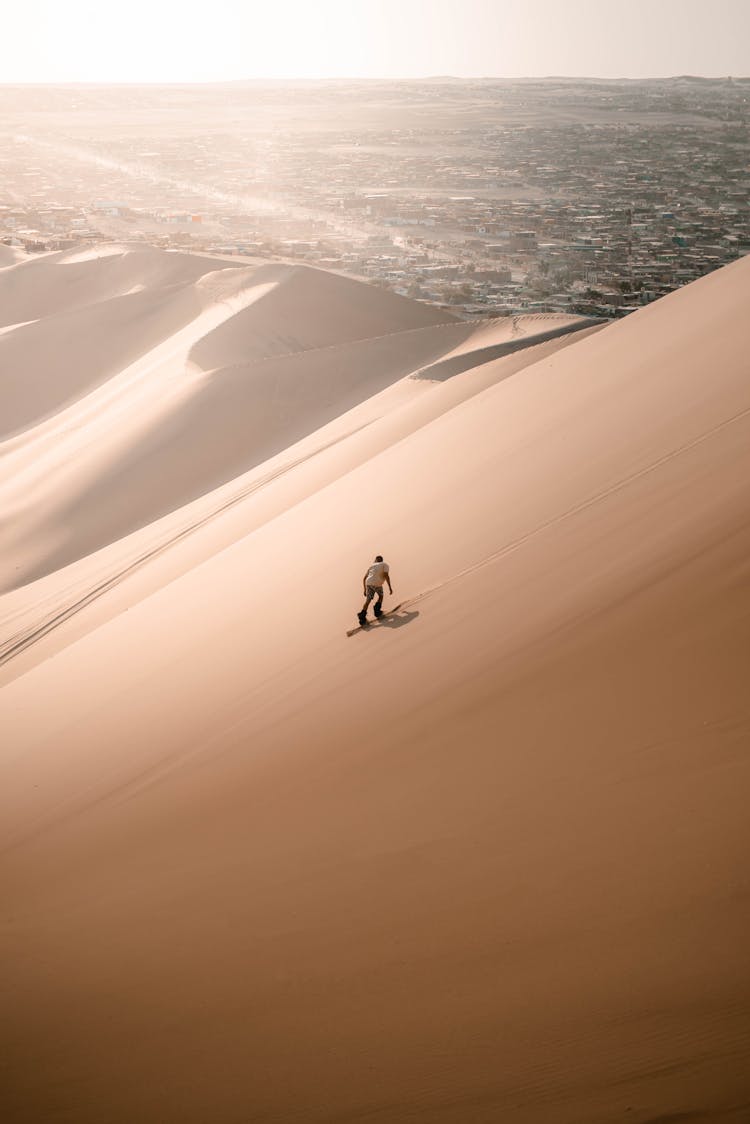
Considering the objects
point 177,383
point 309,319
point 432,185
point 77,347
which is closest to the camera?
point 177,383

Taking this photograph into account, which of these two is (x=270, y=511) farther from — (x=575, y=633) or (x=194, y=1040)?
(x=194, y=1040)

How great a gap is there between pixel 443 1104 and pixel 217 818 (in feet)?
6.56

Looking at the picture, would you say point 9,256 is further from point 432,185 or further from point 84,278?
point 432,185

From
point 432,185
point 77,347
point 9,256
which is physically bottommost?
point 77,347

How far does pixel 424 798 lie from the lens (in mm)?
4223

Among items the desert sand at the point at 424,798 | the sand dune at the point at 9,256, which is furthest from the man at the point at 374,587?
the sand dune at the point at 9,256

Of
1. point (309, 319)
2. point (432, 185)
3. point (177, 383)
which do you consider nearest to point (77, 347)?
point (309, 319)

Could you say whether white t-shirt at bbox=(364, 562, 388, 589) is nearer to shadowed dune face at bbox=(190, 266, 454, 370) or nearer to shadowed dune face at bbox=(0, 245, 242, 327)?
shadowed dune face at bbox=(190, 266, 454, 370)

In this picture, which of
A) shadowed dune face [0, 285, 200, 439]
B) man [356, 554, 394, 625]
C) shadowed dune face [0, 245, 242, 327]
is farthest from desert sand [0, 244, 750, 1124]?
shadowed dune face [0, 245, 242, 327]

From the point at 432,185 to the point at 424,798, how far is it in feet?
302

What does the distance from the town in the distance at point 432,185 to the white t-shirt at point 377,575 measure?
23.9 metres

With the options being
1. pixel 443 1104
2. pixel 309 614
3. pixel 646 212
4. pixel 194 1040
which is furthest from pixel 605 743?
pixel 646 212

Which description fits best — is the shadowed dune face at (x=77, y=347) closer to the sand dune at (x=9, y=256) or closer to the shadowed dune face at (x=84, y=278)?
the shadowed dune face at (x=84, y=278)

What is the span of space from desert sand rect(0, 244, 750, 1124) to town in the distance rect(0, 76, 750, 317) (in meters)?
22.5
